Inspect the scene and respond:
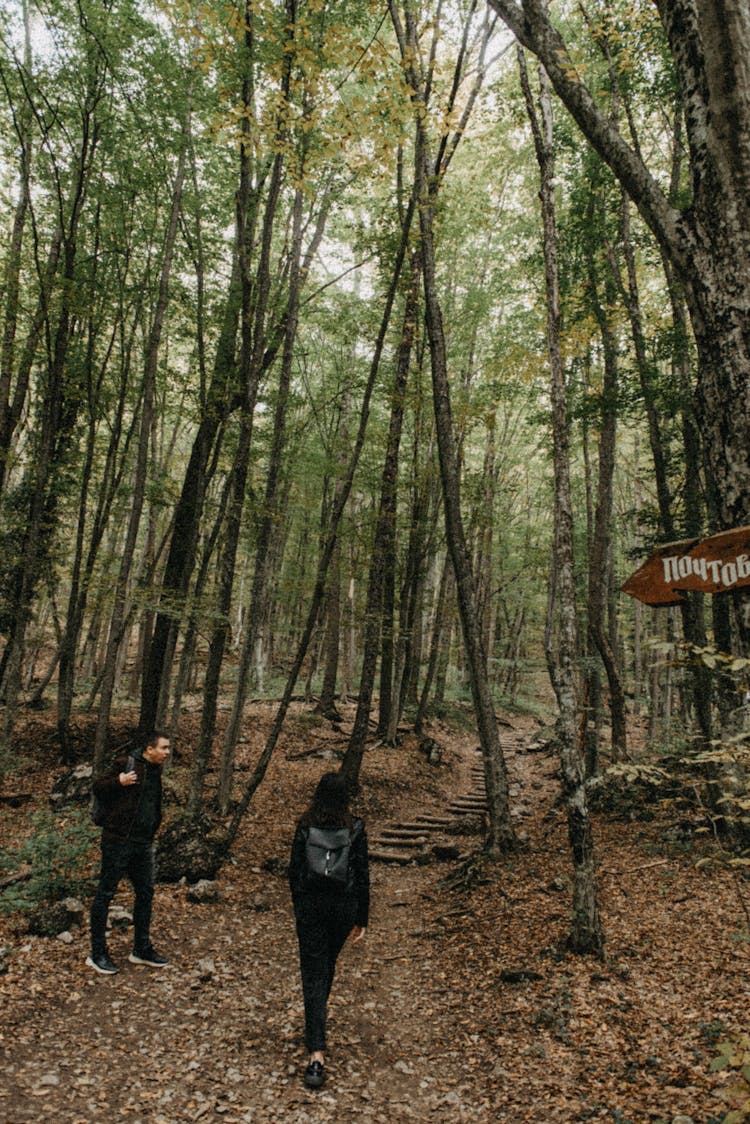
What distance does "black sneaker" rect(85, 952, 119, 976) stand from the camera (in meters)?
4.82

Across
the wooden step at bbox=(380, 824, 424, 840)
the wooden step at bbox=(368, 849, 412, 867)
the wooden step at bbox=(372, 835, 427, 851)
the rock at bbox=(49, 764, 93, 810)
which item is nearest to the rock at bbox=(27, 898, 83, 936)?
the rock at bbox=(49, 764, 93, 810)

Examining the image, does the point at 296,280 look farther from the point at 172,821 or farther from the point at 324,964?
the point at 324,964

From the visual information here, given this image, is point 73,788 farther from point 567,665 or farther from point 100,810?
point 567,665

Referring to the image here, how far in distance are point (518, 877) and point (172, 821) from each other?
15.7 feet

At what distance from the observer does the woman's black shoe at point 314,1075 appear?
3656 millimetres

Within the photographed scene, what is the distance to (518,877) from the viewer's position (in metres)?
7.38

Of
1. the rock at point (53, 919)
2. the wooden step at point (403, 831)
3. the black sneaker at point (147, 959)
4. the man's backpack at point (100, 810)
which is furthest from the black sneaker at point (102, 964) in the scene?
the wooden step at point (403, 831)

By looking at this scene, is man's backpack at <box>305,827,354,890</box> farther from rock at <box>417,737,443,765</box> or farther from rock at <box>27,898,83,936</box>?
rock at <box>417,737,443,765</box>

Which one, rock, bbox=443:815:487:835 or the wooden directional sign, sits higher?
the wooden directional sign

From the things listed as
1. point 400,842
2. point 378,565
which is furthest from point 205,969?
point 378,565

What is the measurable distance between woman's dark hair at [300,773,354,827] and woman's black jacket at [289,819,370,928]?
0.12ft

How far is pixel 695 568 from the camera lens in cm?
231

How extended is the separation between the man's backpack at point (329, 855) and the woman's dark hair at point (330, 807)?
0.04 meters

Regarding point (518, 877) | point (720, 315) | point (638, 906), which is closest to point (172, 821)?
point (518, 877)
